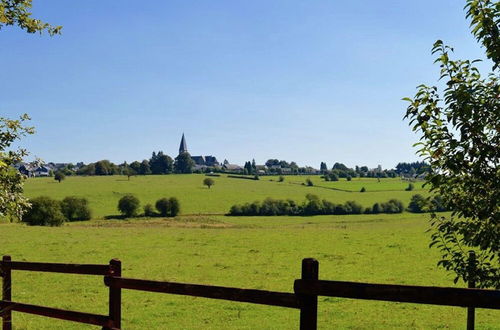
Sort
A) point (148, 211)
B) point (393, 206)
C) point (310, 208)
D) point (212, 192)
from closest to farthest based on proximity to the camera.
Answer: point (148, 211) < point (310, 208) < point (393, 206) < point (212, 192)

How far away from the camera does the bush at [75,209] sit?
8000 centimetres

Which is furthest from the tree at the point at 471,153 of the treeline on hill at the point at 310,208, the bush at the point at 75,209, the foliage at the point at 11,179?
the treeline on hill at the point at 310,208

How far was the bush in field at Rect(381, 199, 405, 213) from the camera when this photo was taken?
102188 millimetres

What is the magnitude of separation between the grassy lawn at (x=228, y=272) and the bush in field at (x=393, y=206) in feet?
174

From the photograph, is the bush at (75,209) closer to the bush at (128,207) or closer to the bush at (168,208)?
the bush at (128,207)

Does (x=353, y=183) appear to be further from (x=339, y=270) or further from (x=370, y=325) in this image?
(x=370, y=325)

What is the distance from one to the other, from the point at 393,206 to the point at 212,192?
1926 inches

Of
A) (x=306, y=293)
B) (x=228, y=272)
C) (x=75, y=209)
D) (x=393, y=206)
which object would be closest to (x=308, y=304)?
(x=306, y=293)

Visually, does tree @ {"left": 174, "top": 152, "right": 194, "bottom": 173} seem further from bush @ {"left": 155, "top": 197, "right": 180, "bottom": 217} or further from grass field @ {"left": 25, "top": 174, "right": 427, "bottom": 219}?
bush @ {"left": 155, "top": 197, "right": 180, "bottom": 217}

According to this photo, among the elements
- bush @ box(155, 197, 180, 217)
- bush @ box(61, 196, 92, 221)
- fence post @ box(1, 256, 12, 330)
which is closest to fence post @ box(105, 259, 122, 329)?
fence post @ box(1, 256, 12, 330)

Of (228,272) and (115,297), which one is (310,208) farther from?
(115,297)

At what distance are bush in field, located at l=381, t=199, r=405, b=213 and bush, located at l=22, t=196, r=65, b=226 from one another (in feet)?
229

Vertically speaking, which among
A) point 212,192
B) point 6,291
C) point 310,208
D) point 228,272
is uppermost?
point 6,291

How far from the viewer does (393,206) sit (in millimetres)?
102938
